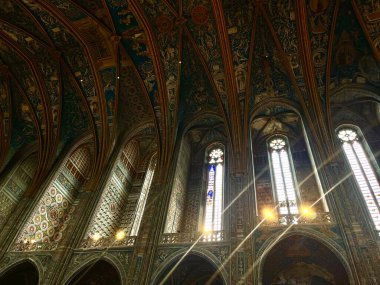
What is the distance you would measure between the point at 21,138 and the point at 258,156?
12.1 meters

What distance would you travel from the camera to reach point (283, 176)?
11.5 meters

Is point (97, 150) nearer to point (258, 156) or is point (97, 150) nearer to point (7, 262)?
point (7, 262)

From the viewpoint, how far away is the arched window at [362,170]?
925 cm

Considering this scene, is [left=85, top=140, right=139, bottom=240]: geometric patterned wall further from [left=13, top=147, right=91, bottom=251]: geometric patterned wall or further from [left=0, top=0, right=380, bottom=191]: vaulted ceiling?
[left=13, top=147, right=91, bottom=251]: geometric patterned wall

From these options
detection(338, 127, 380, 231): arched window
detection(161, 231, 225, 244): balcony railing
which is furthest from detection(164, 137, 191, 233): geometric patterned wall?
detection(338, 127, 380, 231): arched window

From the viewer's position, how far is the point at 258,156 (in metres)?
13.9

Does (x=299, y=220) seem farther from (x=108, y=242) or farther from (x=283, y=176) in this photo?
(x=108, y=242)

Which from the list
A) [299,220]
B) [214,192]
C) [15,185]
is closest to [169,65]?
[214,192]

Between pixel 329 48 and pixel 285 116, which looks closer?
pixel 329 48

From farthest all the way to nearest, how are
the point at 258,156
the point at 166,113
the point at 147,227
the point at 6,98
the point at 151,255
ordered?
the point at 6,98 → the point at 258,156 → the point at 166,113 → the point at 147,227 → the point at 151,255

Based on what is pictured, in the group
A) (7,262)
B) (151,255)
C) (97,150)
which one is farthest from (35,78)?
(151,255)

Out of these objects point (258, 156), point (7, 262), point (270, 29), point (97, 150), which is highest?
point (270, 29)

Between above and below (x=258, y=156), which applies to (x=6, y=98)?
above

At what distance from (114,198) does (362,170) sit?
985 cm
